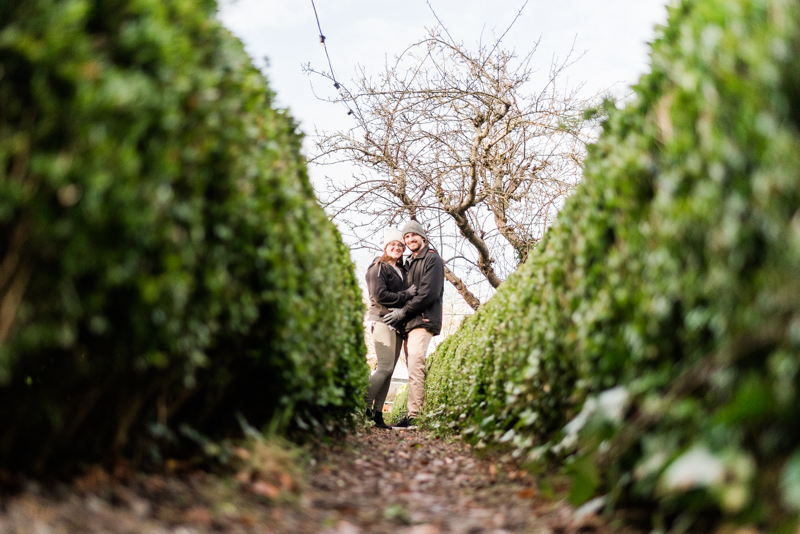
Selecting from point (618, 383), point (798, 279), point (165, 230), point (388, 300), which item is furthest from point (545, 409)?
point (388, 300)

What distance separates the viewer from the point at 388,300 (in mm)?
7070

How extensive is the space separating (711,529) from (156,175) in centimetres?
189

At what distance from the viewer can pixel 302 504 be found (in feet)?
7.59

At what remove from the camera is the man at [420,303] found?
7.14m

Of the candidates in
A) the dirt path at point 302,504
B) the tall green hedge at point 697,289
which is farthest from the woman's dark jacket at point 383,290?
the tall green hedge at point 697,289

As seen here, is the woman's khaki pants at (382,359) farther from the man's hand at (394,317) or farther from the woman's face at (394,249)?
the woman's face at (394,249)

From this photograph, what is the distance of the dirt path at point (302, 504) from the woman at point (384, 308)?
3487 millimetres

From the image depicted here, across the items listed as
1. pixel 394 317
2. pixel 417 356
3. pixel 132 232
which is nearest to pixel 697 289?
pixel 132 232

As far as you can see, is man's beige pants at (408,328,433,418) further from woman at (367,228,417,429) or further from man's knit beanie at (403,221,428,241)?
man's knit beanie at (403,221,428,241)

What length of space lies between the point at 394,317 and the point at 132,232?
18.6 feet

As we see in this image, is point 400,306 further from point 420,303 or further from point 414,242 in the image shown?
point 414,242

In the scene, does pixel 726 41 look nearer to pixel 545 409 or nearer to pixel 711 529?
pixel 711 529

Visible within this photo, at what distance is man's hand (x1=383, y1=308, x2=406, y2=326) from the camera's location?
7113 mm

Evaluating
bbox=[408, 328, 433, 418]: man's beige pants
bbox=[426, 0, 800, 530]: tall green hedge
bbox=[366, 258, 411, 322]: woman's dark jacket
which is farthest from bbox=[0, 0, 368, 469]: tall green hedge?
bbox=[408, 328, 433, 418]: man's beige pants
